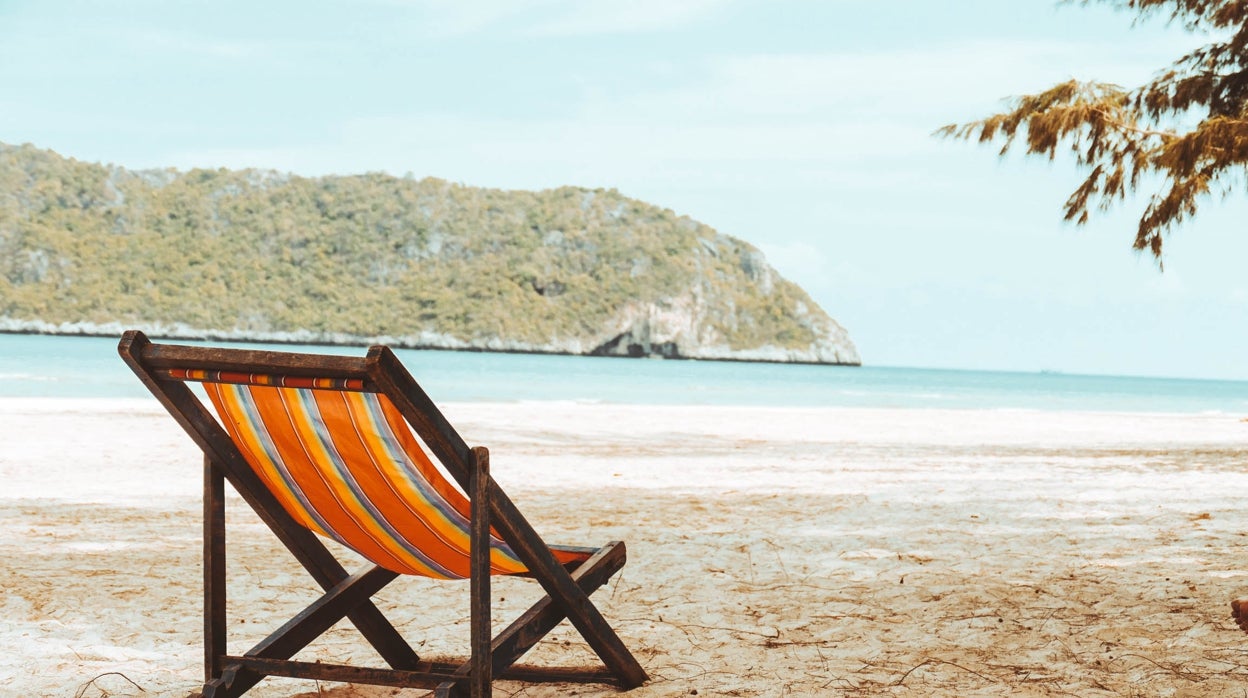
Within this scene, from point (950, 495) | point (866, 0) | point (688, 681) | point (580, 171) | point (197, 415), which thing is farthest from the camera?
point (580, 171)

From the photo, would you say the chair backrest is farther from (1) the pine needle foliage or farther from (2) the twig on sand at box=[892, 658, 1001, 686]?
(1) the pine needle foliage

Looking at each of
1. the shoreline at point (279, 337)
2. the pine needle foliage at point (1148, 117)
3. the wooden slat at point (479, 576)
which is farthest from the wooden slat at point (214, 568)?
the shoreline at point (279, 337)

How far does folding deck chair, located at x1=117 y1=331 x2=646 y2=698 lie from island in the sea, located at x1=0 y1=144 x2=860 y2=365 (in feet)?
272

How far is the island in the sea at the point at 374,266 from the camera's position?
3179 inches

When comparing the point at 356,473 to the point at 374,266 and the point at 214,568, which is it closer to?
the point at 214,568

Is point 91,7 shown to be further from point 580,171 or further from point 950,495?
point 950,495

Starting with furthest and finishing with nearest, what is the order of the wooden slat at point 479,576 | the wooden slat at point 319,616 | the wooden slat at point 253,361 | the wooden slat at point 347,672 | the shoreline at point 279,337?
the shoreline at point 279,337
the wooden slat at point 319,616
the wooden slat at point 347,672
the wooden slat at point 479,576
the wooden slat at point 253,361

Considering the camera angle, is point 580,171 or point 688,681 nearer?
point 688,681

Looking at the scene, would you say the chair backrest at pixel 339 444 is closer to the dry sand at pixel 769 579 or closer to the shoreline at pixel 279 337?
the dry sand at pixel 769 579

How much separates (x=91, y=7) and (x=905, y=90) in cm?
6719

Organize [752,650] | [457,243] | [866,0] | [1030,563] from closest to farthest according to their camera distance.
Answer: [752,650] → [1030,563] → [866,0] → [457,243]

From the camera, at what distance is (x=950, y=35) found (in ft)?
271

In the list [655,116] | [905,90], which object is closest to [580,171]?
[655,116]

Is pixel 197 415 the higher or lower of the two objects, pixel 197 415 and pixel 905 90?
the lower
